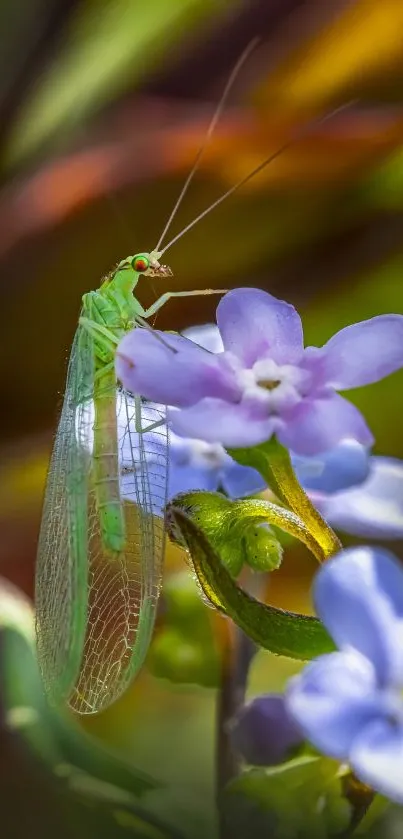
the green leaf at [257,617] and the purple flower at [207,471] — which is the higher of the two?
the purple flower at [207,471]

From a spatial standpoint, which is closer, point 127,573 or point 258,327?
point 258,327

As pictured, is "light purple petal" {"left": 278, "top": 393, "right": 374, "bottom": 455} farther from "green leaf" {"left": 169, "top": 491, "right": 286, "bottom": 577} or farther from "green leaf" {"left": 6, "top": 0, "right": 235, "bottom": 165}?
"green leaf" {"left": 6, "top": 0, "right": 235, "bottom": 165}

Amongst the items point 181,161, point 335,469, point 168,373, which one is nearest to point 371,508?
point 335,469

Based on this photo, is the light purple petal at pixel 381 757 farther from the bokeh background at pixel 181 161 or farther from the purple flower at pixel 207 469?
the bokeh background at pixel 181 161

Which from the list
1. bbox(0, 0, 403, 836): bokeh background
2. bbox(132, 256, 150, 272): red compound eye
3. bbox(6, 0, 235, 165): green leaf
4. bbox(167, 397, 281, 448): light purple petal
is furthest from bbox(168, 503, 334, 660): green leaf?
bbox(6, 0, 235, 165): green leaf

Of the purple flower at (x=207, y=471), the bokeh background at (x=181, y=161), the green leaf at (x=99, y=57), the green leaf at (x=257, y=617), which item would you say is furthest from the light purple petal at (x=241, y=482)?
the green leaf at (x=99, y=57)

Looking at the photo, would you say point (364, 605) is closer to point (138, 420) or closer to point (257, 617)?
point (257, 617)
